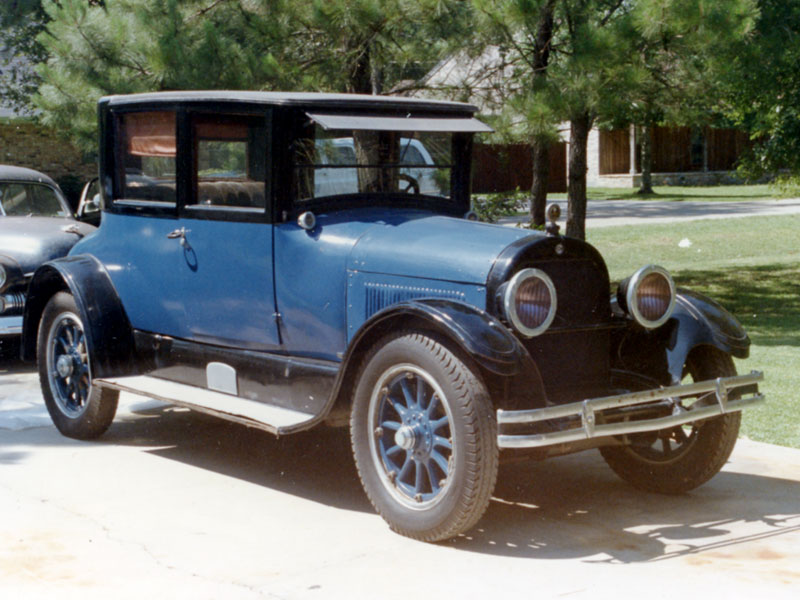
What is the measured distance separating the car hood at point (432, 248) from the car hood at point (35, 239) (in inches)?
185

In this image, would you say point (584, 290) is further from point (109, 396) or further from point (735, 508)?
point (109, 396)

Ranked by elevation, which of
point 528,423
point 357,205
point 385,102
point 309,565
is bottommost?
point 309,565

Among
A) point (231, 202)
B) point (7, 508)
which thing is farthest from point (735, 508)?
point (7, 508)

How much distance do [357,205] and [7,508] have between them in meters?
2.18

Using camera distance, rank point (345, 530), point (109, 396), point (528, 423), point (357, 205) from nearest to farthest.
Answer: point (528, 423) → point (345, 530) → point (357, 205) → point (109, 396)

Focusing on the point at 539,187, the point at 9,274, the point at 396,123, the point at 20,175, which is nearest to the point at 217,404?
the point at 396,123

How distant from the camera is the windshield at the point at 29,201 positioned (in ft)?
34.6

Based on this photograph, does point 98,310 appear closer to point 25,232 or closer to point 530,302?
point 530,302

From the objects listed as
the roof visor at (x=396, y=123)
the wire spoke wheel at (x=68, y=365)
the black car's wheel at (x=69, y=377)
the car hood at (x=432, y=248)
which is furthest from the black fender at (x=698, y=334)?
the wire spoke wheel at (x=68, y=365)

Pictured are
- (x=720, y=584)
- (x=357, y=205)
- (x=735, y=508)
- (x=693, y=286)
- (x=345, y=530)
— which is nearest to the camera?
(x=720, y=584)

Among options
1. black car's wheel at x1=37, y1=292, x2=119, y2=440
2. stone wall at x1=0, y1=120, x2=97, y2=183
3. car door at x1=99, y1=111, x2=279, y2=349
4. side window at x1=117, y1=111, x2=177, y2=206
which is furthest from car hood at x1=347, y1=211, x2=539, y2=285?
stone wall at x1=0, y1=120, x2=97, y2=183

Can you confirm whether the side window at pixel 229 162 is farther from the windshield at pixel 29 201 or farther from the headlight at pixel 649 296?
the windshield at pixel 29 201

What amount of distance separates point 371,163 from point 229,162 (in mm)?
740

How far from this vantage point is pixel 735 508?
548 cm
